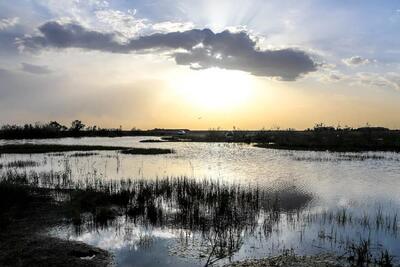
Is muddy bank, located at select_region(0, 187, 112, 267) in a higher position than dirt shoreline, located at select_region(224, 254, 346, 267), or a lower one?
higher

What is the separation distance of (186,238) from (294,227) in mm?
3954

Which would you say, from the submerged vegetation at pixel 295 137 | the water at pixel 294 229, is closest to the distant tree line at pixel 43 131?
the submerged vegetation at pixel 295 137

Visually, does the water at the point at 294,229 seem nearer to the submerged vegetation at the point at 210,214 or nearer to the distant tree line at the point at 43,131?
the submerged vegetation at the point at 210,214

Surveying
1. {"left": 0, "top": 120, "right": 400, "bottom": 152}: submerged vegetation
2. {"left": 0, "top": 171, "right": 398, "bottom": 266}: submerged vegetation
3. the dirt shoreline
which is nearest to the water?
{"left": 0, "top": 171, "right": 398, "bottom": 266}: submerged vegetation

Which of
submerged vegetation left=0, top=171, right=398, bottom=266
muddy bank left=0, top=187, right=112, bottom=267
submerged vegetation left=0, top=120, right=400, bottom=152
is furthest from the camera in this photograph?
submerged vegetation left=0, top=120, right=400, bottom=152

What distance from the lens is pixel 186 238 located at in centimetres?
1243

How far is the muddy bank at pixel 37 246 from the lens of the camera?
9930mm

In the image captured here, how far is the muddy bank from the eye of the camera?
993cm

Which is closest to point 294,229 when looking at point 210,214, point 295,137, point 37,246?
point 210,214

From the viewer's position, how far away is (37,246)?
10.9 meters

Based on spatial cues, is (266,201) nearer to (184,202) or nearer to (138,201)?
(184,202)

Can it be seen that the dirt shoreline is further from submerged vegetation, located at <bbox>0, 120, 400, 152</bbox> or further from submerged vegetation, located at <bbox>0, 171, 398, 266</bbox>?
submerged vegetation, located at <bbox>0, 120, 400, 152</bbox>

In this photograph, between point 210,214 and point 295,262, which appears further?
point 210,214

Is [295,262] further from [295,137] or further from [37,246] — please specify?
[295,137]
